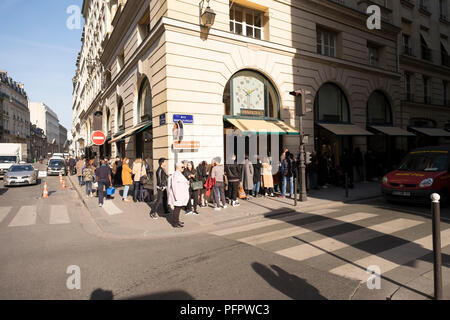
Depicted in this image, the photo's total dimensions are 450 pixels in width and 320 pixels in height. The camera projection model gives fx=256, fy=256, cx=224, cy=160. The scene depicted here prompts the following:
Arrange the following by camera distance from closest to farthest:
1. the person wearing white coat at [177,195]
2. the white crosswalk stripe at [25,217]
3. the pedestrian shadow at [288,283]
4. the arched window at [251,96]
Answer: the pedestrian shadow at [288,283] → the person wearing white coat at [177,195] → the white crosswalk stripe at [25,217] → the arched window at [251,96]

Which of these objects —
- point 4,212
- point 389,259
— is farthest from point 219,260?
point 4,212

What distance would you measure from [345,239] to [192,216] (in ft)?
14.4

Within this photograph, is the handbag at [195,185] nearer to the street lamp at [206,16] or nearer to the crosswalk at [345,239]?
the crosswalk at [345,239]

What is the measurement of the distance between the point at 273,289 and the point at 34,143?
10024cm

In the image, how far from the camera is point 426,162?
8922 millimetres

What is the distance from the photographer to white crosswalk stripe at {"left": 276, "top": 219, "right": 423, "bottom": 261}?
4.61 m

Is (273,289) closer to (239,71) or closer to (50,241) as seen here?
(50,241)

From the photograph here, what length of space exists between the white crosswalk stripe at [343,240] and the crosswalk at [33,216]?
6599mm

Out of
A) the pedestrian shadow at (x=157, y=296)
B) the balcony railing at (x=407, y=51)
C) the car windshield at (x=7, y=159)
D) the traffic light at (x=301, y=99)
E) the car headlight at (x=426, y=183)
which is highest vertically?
the balcony railing at (x=407, y=51)

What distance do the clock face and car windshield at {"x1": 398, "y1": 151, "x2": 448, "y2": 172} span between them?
627cm

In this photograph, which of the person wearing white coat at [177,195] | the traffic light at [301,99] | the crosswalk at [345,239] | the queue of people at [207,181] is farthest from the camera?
the traffic light at [301,99]

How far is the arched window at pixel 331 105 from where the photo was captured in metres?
14.4

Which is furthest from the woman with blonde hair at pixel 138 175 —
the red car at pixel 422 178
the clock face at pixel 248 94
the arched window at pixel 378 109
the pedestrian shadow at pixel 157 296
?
the arched window at pixel 378 109

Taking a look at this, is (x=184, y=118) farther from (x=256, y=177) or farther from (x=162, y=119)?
(x=256, y=177)
